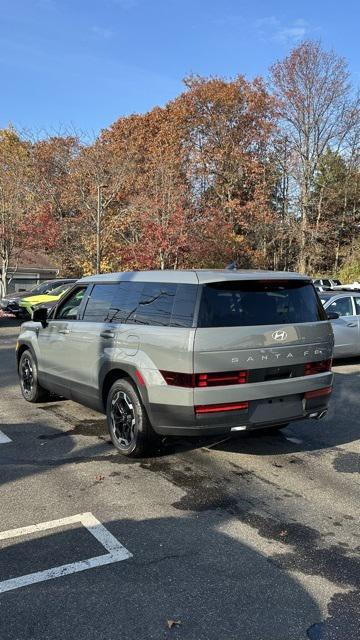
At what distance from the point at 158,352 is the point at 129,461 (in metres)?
1.19

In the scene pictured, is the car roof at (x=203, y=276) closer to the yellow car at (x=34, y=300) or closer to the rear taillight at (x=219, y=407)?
the rear taillight at (x=219, y=407)

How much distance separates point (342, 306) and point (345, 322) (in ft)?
1.52

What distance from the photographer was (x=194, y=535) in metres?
3.69

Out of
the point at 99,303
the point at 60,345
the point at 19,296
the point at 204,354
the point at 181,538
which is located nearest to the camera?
the point at 181,538

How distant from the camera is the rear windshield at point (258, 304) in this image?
15.1 feet

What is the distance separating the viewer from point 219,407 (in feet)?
14.9

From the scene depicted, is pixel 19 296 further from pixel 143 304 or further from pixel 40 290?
pixel 143 304

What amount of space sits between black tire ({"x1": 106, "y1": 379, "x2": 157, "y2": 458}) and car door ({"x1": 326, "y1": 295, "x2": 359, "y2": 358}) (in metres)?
6.89

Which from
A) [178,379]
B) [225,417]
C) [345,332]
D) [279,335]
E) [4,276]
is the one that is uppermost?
[4,276]

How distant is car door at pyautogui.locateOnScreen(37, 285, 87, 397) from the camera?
20.8ft

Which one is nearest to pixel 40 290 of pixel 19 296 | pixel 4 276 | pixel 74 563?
pixel 19 296

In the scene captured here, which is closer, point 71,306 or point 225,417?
point 225,417

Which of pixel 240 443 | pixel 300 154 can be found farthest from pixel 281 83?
pixel 240 443

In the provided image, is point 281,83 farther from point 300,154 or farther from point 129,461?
point 129,461
